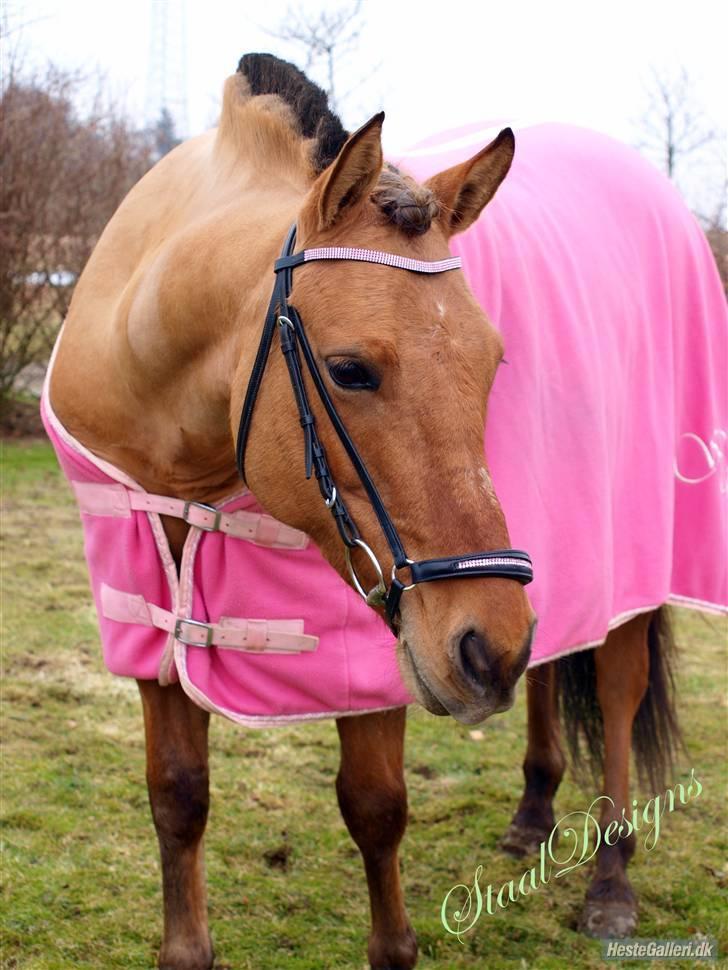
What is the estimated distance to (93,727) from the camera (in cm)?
413

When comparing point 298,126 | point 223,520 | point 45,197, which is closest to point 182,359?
point 223,520

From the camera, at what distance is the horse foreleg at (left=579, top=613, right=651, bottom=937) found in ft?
10.2

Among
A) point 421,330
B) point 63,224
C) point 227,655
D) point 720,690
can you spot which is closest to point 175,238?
point 421,330

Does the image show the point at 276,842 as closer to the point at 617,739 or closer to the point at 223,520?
the point at 617,739

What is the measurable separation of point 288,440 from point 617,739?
1.91 metres

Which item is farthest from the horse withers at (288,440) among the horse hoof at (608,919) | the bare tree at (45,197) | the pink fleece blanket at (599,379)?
the bare tree at (45,197)

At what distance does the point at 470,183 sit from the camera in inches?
77.8

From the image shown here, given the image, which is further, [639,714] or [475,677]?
[639,714]

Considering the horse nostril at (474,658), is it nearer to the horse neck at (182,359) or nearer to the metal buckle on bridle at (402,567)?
the metal buckle on bridle at (402,567)

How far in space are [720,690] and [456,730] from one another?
1367 millimetres

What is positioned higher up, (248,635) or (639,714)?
(248,635)

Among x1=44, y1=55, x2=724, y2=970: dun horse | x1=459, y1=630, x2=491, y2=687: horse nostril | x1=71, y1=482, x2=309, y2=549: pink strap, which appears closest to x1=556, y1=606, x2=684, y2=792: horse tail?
x1=44, y1=55, x2=724, y2=970: dun horse

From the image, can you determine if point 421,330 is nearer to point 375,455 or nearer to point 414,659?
point 375,455

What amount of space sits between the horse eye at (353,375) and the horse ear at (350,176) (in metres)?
0.27
